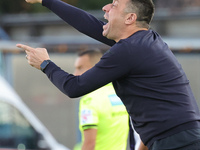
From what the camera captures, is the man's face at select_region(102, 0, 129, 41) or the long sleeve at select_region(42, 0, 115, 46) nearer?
the man's face at select_region(102, 0, 129, 41)

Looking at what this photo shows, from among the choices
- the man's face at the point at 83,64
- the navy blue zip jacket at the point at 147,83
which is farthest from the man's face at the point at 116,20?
the man's face at the point at 83,64

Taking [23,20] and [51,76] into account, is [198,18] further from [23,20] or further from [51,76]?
[51,76]

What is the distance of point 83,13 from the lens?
3.55m

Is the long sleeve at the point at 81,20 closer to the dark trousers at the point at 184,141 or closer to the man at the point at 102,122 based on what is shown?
the dark trousers at the point at 184,141

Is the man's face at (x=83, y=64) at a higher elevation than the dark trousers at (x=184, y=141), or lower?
lower

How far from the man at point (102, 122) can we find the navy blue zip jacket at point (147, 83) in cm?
134

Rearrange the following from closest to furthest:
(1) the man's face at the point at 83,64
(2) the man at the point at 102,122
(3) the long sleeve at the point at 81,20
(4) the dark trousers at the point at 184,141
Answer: (4) the dark trousers at the point at 184,141
(3) the long sleeve at the point at 81,20
(2) the man at the point at 102,122
(1) the man's face at the point at 83,64

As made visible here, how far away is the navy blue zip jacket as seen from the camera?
2918 mm

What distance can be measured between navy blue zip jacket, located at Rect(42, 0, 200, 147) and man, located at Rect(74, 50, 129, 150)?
4.38 feet

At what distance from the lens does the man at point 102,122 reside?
4309mm

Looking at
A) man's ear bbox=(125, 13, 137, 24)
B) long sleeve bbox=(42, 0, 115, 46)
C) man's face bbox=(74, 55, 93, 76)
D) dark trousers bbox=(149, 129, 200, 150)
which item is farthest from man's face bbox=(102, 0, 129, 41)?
man's face bbox=(74, 55, 93, 76)

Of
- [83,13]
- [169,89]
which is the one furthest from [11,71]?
[169,89]

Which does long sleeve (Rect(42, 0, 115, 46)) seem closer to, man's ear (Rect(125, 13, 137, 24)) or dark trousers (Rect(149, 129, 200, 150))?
man's ear (Rect(125, 13, 137, 24))

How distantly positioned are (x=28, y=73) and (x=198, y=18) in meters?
4.49
